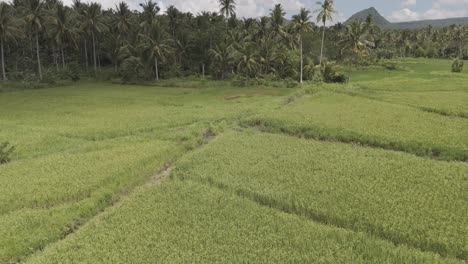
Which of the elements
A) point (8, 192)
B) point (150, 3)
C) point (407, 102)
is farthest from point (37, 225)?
point (150, 3)

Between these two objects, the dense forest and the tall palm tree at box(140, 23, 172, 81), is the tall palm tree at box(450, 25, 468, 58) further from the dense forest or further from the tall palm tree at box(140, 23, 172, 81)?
the tall palm tree at box(140, 23, 172, 81)

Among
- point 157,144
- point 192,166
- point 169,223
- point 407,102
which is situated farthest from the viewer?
point 407,102

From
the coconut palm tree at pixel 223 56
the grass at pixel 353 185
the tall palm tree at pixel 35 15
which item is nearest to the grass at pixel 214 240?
the grass at pixel 353 185

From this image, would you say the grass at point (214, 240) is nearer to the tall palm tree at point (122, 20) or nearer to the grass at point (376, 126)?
the grass at point (376, 126)

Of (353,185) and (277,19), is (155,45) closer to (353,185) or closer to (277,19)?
(277,19)

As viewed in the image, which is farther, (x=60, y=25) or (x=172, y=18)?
(x=172, y=18)

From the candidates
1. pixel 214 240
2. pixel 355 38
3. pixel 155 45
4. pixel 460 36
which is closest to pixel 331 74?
pixel 355 38

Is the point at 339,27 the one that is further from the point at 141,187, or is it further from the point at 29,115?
the point at 141,187
